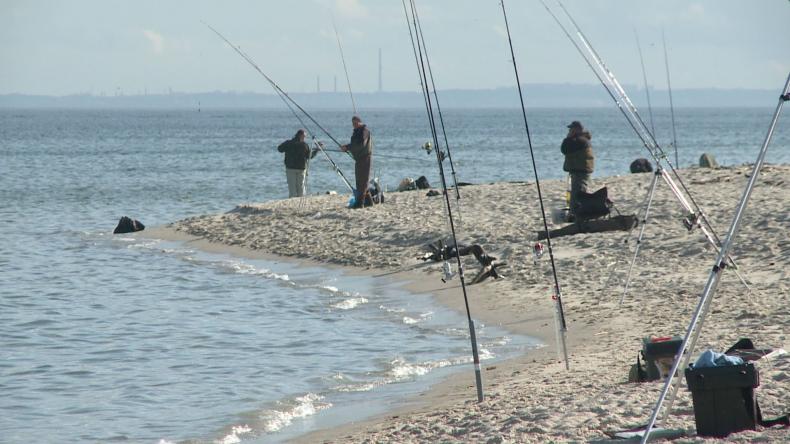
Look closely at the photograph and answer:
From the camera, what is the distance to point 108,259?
16.1 metres

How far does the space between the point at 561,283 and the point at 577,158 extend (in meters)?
2.82

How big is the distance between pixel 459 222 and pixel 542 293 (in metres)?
4.38

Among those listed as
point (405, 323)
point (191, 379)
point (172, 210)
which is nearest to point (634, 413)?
point (191, 379)

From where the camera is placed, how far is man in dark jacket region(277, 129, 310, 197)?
18.9m

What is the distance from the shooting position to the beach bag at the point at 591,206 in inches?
524

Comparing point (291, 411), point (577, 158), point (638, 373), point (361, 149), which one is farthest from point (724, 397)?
point (361, 149)

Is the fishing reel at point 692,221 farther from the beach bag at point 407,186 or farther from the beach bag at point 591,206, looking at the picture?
the beach bag at point 407,186

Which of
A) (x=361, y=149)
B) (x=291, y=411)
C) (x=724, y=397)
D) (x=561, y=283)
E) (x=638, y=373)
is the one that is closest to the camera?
(x=724, y=397)

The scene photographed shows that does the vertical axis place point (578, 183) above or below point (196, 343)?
above

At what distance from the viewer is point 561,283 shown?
37.1ft

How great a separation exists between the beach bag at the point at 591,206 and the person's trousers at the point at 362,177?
462 centimetres

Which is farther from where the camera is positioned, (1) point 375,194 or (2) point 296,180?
(2) point 296,180

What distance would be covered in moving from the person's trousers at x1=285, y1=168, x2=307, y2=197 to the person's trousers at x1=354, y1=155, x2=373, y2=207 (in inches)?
79.6

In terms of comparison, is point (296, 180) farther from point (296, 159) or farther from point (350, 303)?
point (350, 303)
